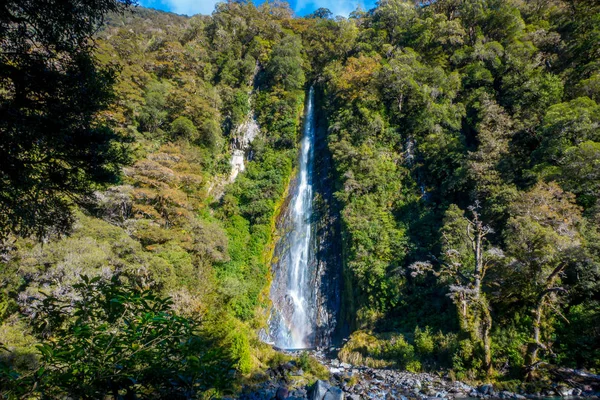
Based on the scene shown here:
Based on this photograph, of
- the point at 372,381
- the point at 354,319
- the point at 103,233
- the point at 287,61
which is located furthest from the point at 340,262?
the point at 287,61

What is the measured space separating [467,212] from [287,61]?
2311cm

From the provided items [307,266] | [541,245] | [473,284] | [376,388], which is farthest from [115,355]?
[307,266]

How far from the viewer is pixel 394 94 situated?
75.7 ft

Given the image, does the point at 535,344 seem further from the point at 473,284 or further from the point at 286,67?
the point at 286,67

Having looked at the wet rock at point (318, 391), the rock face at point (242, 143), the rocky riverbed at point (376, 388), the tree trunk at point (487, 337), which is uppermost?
the rock face at point (242, 143)

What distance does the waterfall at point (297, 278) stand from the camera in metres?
18.7

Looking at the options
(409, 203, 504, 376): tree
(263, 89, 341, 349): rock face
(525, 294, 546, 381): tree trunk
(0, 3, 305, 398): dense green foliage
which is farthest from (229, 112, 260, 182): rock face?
(525, 294, 546, 381): tree trunk

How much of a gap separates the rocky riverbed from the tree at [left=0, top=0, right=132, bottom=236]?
23.5 ft

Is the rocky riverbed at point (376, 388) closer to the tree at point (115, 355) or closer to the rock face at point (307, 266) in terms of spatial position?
the tree at point (115, 355)

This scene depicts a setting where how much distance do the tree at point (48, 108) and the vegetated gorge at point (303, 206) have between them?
3cm

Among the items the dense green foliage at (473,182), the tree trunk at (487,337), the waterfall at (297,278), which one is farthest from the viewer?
the waterfall at (297,278)

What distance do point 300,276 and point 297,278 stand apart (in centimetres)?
26

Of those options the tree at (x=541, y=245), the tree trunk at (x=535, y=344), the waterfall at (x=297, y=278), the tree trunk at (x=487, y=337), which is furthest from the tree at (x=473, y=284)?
the waterfall at (x=297, y=278)

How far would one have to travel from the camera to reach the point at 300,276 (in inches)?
818
